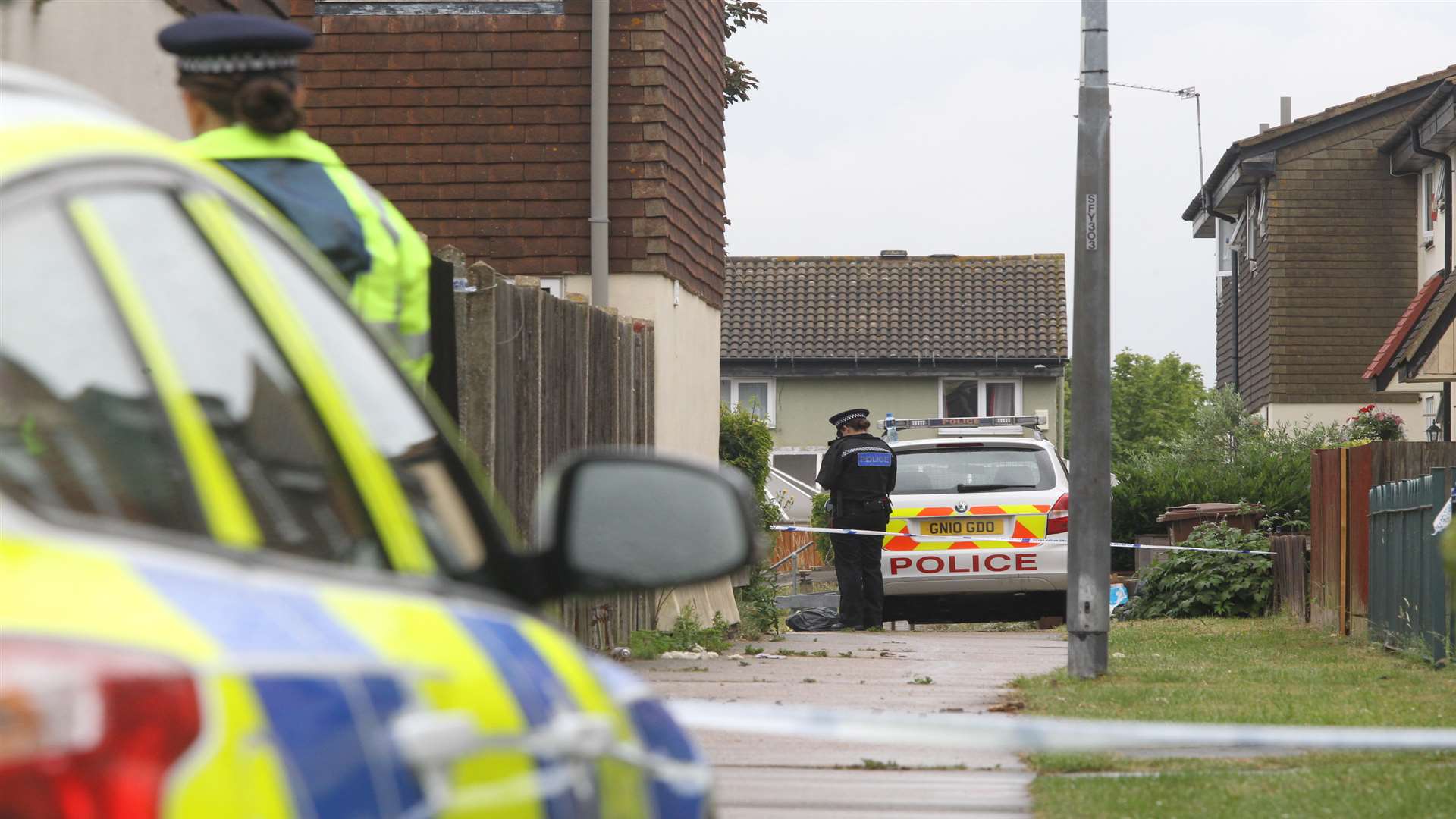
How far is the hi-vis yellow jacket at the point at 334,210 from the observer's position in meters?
3.70

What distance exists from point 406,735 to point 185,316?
18.0 inches

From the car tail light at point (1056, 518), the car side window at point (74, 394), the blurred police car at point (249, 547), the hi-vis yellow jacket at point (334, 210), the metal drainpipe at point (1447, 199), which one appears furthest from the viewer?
the metal drainpipe at point (1447, 199)

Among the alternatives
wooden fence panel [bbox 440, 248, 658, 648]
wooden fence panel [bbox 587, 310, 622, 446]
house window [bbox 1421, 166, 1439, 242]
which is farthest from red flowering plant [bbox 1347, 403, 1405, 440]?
wooden fence panel [bbox 587, 310, 622, 446]

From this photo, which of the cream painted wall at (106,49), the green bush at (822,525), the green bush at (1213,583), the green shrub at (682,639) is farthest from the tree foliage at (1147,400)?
the cream painted wall at (106,49)

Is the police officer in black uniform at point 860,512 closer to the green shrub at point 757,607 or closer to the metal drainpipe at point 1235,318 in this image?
the green shrub at point 757,607

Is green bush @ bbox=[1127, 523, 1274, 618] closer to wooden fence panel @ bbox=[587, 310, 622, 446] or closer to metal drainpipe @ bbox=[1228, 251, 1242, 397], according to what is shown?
wooden fence panel @ bbox=[587, 310, 622, 446]

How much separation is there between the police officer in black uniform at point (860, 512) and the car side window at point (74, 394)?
13.9m

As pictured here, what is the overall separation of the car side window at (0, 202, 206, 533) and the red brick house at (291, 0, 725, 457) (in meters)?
12.3

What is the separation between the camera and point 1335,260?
36.3m

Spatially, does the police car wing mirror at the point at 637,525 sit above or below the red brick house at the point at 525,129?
below

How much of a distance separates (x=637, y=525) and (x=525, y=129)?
41.7 feet

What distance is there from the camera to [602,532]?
221cm

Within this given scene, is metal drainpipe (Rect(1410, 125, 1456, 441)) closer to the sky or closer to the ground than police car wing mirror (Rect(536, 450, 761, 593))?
closer to the sky

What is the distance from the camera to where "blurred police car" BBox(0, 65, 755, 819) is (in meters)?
1.31
